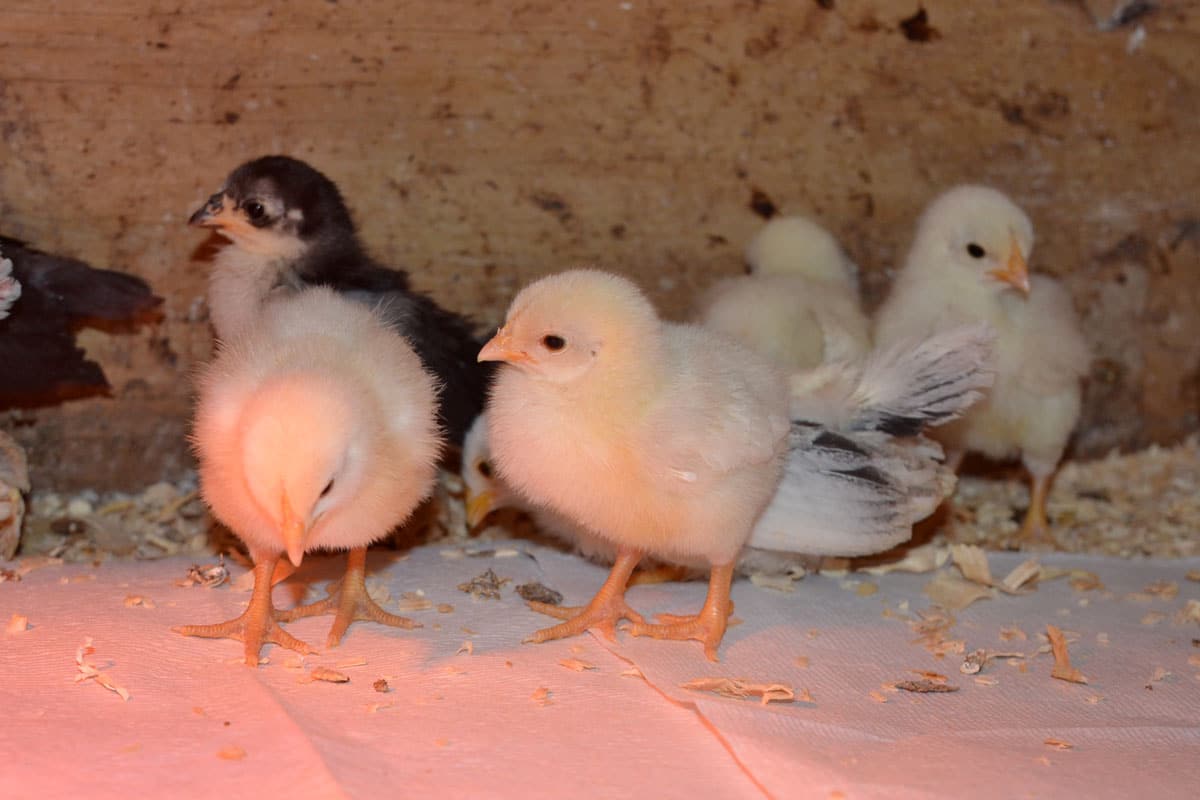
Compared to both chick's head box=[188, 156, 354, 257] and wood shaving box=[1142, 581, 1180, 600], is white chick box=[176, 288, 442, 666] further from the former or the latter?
wood shaving box=[1142, 581, 1180, 600]

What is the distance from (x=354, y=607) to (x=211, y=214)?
3.41 feet

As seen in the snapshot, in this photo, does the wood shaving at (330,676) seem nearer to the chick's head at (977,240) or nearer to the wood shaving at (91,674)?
the wood shaving at (91,674)

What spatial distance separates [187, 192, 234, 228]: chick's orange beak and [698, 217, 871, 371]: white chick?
1.19 metres

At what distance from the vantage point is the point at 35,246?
3.18 m

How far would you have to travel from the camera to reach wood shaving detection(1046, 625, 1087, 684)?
102 inches

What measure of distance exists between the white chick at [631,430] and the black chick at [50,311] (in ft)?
3.76

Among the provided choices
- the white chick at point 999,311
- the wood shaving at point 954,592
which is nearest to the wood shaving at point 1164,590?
the wood shaving at point 954,592

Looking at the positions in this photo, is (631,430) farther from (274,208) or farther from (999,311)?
(999,311)

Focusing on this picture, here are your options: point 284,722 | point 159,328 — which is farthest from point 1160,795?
point 159,328

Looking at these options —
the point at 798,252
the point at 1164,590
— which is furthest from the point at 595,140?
the point at 1164,590

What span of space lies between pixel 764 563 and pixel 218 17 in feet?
6.15

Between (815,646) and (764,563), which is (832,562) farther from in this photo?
(815,646)

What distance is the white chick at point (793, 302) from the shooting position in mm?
3219

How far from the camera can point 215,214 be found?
305 centimetres
